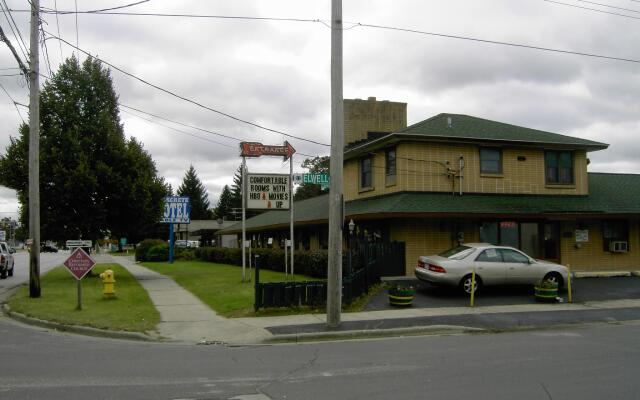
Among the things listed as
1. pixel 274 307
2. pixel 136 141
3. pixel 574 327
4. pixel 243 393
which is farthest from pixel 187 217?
pixel 243 393

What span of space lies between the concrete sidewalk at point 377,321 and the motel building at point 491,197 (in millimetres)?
6195

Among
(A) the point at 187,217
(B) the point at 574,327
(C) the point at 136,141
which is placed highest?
(C) the point at 136,141

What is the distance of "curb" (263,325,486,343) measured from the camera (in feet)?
38.7

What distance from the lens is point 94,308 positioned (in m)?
15.5

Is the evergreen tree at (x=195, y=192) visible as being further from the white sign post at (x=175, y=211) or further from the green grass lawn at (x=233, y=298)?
the green grass lawn at (x=233, y=298)

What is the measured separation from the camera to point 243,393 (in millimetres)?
7227

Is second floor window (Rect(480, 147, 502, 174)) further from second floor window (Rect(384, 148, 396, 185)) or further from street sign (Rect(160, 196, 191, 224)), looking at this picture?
street sign (Rect(160, 196, 191, 224))

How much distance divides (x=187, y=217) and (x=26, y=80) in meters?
27.3

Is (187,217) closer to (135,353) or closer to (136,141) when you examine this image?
(136,141)

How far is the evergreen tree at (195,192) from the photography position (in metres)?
106

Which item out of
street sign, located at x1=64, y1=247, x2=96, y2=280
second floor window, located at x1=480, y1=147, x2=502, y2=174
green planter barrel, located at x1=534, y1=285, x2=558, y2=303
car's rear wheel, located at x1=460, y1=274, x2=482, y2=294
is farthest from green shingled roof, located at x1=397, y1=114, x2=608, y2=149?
street sign, located at x1=64, y1=247, x2=96, y2=280

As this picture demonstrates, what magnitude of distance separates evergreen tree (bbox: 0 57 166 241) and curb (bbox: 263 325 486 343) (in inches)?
652

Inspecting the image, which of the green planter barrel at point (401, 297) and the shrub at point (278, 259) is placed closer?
the green planter barrel at point (401, 297)

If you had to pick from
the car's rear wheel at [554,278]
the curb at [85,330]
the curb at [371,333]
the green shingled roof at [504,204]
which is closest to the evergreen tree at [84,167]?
the green shingled roof at [504,204]
